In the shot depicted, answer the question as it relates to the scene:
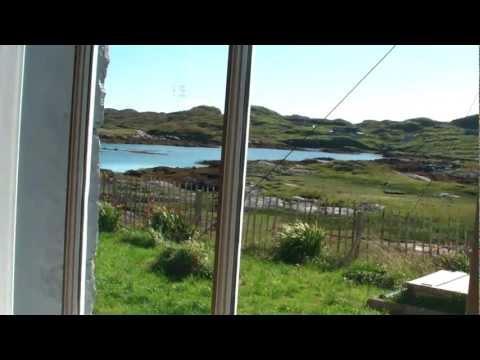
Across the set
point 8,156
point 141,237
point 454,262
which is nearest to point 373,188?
point 454,262

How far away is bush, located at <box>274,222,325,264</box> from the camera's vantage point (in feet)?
8.37

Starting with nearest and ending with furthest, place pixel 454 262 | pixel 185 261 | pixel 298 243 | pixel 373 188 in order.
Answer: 1. pixel 454 262
2. pixel 373 188
3. pixel 298 243
4. pixel 185 261

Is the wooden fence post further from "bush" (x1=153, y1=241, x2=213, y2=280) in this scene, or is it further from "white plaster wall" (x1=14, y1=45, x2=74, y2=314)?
"white plaster wall" (x1=14, y1=45, x2=74, y2=314)

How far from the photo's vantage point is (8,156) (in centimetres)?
275

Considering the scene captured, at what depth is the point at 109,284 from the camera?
9.32 feet

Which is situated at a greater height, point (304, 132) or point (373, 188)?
point (304, 132)

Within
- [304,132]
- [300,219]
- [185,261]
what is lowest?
[185,261]

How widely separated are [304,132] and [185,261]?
3.01ft

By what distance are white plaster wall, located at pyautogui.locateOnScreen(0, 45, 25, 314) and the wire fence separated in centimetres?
56

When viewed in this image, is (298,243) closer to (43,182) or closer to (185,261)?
(185,261)
